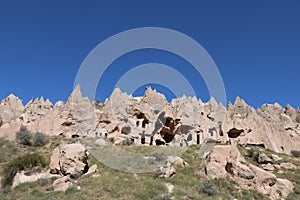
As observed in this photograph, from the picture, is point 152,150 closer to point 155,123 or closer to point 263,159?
point 155,123

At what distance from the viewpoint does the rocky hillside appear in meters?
17.2

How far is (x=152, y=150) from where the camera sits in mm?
26531

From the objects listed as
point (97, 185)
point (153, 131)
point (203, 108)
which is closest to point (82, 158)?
point (97, 185)

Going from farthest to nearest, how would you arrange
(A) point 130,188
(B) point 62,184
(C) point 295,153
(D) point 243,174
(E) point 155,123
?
(C) point 295,153 < (E) point 155,123 < (D) point 243,174 < (B) point 62,184 < (A) point 130,188

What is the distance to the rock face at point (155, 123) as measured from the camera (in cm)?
3547

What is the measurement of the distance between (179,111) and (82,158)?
64.0 feet

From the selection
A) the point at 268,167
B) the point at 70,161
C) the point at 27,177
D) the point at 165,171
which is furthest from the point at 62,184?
the point at 268,167

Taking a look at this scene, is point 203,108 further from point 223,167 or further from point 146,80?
point 223,167

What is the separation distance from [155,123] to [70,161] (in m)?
18.3

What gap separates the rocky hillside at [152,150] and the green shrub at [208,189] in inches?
2.3

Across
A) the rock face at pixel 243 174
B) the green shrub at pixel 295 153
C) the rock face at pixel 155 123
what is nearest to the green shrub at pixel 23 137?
the rock face at pixel 155 123

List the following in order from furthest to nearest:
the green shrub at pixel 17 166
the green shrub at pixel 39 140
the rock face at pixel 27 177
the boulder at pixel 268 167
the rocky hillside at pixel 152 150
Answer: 1. the green shrub at pixel 39 140
2. the boulder at pixel 268 167
3. the green shrub at pixel 17 166
4. the rock face at pixel 27 177
5. the rocky hillside at pixel 152 150

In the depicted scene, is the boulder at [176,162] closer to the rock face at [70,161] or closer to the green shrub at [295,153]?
the rock face at [70,161]

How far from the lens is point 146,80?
91.0 ft
